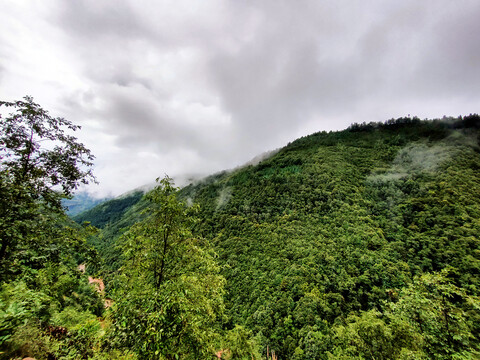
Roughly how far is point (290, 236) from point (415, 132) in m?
116

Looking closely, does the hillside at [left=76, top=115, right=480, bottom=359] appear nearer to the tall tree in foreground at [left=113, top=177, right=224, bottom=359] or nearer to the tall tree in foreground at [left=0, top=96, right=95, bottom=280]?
the tall tree in foreground at [left=113, top=177, right=224, bottom=359]

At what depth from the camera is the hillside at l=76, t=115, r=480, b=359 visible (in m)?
23.3

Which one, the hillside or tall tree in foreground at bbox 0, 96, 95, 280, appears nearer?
tall tree in foreground at bbox 0, 96, 95, 280

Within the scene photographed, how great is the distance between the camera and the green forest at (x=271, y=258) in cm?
477

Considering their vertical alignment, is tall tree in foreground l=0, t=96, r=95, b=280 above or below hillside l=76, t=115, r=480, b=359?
above

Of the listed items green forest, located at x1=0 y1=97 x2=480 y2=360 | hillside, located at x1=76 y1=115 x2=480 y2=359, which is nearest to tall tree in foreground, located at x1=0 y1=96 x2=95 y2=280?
green forest, located at x1=0 y1=97 x2=480 y2=360

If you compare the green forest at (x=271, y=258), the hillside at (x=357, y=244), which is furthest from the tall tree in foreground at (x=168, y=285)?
the hillside at (x=357, y=244)

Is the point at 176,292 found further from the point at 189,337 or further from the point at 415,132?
the point at 415,132

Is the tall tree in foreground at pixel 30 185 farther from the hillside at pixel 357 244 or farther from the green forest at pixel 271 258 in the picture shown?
the hillside at pixel 357 244

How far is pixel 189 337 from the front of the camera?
4871mm

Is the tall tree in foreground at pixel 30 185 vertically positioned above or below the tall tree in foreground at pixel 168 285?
above

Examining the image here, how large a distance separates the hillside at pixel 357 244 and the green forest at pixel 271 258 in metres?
0.33

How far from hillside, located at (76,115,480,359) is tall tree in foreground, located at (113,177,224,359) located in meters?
9.51

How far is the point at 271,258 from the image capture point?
6794 cm
